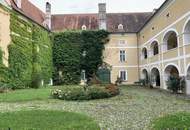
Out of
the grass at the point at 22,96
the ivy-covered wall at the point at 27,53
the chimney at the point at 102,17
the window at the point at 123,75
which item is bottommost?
the grass at the point at 22,96

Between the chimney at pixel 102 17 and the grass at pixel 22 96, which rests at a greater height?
the chimney at pixel 102 17

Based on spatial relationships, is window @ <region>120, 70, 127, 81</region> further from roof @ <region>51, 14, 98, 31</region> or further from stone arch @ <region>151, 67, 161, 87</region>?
roof @ <region>51, 14, 98, 31</region>

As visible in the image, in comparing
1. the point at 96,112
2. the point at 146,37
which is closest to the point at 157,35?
the point at 146,37

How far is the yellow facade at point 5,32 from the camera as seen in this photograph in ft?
64.5

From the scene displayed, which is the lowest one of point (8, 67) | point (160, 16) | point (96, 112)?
point (96, 112)

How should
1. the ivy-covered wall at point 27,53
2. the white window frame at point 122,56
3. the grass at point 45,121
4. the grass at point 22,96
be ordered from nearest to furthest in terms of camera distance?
the grass at point 45,121 < the grass at point 22,96 < the ivy-covered wall at point 27,53 < the white window frame at point 122,56

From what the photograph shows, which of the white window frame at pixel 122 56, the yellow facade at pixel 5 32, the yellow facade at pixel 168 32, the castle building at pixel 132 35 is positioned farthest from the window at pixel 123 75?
the yellow facade at pixel 5 32

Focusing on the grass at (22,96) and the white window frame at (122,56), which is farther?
the white window frame at (122,56)

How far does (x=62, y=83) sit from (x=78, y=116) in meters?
23.4

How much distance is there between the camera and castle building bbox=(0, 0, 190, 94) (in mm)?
21172

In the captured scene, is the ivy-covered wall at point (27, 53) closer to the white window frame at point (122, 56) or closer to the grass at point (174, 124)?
the white window frame at point (122, 56)

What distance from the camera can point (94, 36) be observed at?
32.4m

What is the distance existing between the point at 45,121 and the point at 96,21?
3055 cm

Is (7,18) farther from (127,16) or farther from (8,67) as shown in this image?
(127,16)
